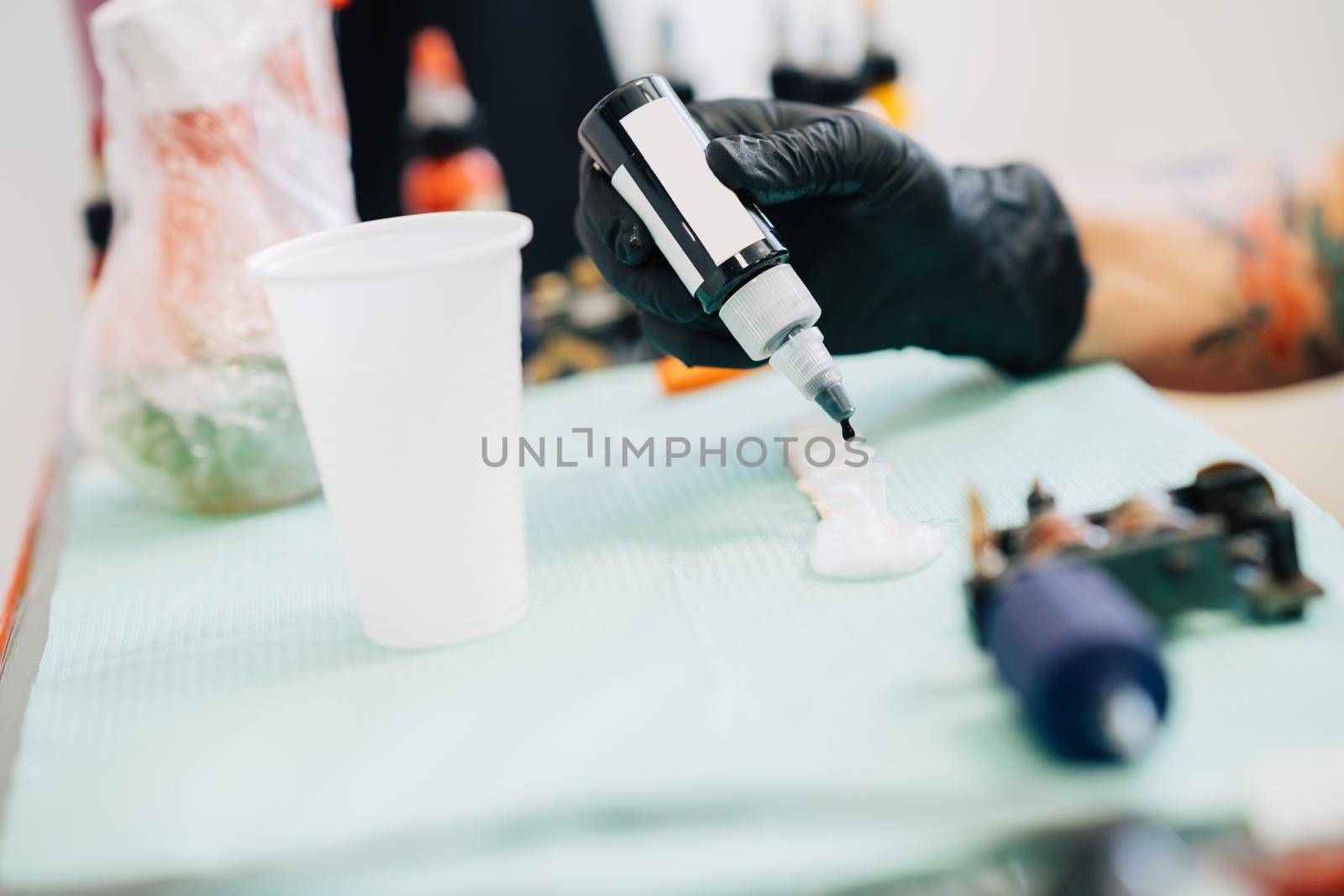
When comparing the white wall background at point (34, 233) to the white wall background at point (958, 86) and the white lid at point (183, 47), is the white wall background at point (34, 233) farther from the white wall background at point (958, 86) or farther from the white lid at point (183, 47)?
the white lid at point (183, 47)

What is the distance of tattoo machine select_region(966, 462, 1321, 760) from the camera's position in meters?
0.37

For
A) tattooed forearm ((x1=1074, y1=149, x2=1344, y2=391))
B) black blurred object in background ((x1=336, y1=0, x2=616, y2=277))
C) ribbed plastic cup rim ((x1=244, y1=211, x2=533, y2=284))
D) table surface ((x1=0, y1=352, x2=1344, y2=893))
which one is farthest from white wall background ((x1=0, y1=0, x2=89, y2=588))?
tattooed forearm ((x1=1074, y1=149, x2=1344, y2=391))

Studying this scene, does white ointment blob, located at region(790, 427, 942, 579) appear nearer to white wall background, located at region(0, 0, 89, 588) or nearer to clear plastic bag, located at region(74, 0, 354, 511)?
clear plastic bag, located at region(74, 0, 354, 511)

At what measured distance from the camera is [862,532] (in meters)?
0.58

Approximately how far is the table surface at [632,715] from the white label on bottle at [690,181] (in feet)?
0.57

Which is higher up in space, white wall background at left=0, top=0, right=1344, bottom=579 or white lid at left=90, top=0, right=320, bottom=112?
white lid at left=90, top=0, right=320, bottom=112

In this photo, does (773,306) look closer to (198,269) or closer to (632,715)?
(632,715)

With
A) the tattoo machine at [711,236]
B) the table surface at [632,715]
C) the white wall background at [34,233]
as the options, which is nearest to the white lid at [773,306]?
the tattoo machine at [711,236]

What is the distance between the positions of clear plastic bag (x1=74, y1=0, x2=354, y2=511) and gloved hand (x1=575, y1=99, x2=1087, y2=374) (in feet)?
0.82

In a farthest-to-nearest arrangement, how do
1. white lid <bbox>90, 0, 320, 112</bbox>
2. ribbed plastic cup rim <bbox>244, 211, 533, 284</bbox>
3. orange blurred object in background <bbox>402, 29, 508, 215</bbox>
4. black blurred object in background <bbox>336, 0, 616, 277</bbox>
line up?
black blurred object in background <bbox>336, 0, 616, 277</bbox>, orange blurred object in background <bbox>402, 29, 508, 215</bbox>, white lid <bbox>90, 0, 320, 112</bbox>, ribbed plastic cup rim <bbox>244, 211, 533, 284</bbox>

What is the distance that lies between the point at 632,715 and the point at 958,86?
1381 mm

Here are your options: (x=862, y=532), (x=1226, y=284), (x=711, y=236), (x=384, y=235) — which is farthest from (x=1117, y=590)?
(x=1226, y=284)

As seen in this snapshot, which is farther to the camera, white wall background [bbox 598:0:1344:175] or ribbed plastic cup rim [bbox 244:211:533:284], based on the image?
white wall background [bbox 598:0:1344:175]

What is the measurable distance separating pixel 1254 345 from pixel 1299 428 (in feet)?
1.41
